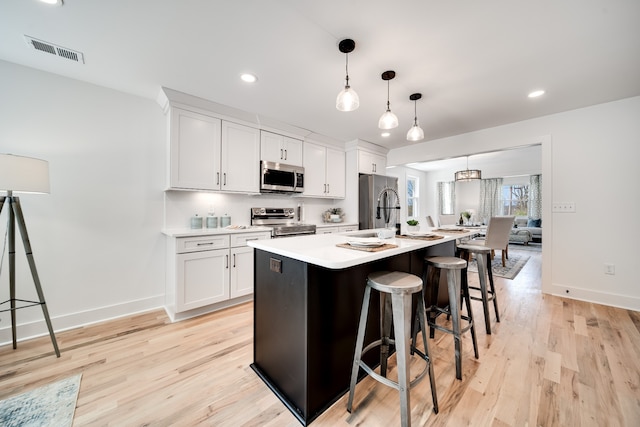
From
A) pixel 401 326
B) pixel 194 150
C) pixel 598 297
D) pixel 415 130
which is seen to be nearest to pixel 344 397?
pixel 401 326

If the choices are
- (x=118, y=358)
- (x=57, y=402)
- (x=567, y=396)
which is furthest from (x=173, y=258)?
(x=567, y=396)

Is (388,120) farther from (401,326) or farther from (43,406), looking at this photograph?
(43,406)

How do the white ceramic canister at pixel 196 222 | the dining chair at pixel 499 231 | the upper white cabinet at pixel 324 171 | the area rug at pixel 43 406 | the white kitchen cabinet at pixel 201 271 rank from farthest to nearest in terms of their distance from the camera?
the dining chair at pixel 499 231 → the upper white cabinet at pixel 324 171 → the white ceramic canister at pixel 196 222 → the white kitchen cabinet at pixel 201 271 → the area rug at pixel 43 406

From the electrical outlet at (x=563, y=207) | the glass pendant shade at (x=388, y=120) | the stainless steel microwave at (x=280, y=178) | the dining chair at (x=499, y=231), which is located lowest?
the dining chair at (x=499, y=231)

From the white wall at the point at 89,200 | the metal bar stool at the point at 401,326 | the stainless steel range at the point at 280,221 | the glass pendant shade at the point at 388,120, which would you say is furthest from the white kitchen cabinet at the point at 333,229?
the metal bar stool at the point at 401,326

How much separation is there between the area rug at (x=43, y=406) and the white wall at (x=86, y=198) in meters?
1.04

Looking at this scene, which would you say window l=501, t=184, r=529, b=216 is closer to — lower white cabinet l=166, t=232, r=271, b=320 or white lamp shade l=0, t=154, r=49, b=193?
lower white cabinet l=166, t=232, r=271, b=320

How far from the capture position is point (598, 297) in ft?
9.42

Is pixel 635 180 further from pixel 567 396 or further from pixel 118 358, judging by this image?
pixel 118 358

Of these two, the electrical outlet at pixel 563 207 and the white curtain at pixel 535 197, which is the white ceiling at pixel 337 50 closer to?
the electrical outlet at pixel 563 207

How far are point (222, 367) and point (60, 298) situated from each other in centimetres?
186

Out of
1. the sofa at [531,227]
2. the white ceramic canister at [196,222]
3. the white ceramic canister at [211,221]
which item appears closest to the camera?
the white ceramic canister at [196,222]

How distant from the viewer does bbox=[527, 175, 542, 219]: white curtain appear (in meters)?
7.27

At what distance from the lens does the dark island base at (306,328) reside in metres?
1.29
